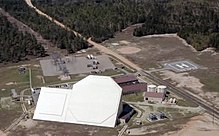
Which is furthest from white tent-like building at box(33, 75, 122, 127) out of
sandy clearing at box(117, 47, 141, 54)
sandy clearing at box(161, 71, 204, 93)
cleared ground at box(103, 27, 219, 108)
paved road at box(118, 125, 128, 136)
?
sandy clearing at box(117, 47, 141, 54)

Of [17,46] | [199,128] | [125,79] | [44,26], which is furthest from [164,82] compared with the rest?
[44,26]

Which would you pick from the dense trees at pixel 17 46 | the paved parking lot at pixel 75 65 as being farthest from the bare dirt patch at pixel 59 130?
the dense trees at pixel 17 46

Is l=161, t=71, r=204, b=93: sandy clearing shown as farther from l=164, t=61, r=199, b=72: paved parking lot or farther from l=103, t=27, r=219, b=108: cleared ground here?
l=164, t=61, r=199, b=72: paved parking lot

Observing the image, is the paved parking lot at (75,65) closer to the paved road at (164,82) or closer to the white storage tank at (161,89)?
the paved road at (164,82)

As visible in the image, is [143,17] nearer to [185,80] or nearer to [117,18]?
[117,18]

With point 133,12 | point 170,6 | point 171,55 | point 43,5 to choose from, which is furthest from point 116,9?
point 171,55

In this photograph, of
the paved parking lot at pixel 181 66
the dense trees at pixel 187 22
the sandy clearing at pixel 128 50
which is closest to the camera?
the paved parking lot at pixel 181 66
